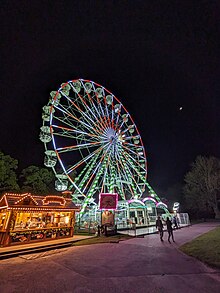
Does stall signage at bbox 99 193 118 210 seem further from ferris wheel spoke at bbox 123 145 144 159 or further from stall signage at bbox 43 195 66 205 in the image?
ferris wheel spoke at bbox 123 145 144 159

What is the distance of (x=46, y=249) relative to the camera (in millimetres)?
10172

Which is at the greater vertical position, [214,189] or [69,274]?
[214,189]

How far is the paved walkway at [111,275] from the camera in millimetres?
4621

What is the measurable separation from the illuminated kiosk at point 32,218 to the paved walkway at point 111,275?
4043 mm

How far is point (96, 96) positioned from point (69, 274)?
18487 millimetres

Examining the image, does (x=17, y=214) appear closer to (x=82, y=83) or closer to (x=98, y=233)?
(x=98, y=233)

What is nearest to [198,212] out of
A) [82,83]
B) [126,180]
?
[126,180]

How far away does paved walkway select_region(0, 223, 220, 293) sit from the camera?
4621 millimetres

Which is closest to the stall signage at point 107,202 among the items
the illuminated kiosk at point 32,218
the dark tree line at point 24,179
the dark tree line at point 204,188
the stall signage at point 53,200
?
the illuminated kiosk at point 32,218

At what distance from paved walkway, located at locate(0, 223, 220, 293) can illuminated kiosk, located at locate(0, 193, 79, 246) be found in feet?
13.3

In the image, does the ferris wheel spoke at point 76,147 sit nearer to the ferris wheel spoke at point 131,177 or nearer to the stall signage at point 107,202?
the ferris wheel spoke at point 131,177

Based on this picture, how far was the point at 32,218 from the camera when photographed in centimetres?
1305

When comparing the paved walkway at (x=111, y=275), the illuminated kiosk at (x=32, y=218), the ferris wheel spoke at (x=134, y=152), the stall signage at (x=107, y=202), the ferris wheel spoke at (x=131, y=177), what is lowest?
the paved walkway at (x=111, y=275)

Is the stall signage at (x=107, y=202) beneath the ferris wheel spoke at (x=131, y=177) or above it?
beneath
